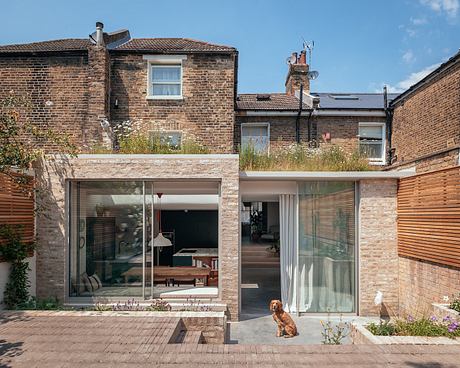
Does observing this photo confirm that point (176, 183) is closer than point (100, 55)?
Yes

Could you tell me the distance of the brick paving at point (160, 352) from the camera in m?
4.79

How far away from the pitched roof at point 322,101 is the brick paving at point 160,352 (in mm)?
10978

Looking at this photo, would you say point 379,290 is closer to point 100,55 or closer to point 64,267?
point 64,267

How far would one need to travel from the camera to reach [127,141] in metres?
8.89

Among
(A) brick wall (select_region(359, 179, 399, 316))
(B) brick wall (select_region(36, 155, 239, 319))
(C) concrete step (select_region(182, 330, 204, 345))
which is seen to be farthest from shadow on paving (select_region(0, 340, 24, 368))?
(A) brick wall (select_region(359, 179, 399, 316))

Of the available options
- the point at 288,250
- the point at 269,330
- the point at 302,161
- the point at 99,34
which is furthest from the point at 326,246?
the point at 99,34

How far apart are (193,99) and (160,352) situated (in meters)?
9.43

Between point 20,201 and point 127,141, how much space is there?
105 inches

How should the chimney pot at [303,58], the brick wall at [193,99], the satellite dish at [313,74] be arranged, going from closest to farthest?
1. the brick wall at [193,99]
2. the satellite dish at [313,74]
3. the chimney pot at [303,58]

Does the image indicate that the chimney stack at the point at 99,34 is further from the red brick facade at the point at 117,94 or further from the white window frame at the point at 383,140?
the white window frame at the point at 383,140

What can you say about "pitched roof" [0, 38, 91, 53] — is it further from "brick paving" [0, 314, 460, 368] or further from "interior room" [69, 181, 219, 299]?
"brick paving" [0, 314, 460, 368]

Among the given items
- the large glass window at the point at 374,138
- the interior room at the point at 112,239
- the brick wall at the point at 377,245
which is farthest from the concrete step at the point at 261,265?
the interior room at the point at 112,239

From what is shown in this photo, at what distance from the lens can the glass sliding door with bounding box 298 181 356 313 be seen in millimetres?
8875

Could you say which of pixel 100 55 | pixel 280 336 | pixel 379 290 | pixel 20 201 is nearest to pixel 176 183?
pixel 20 201
